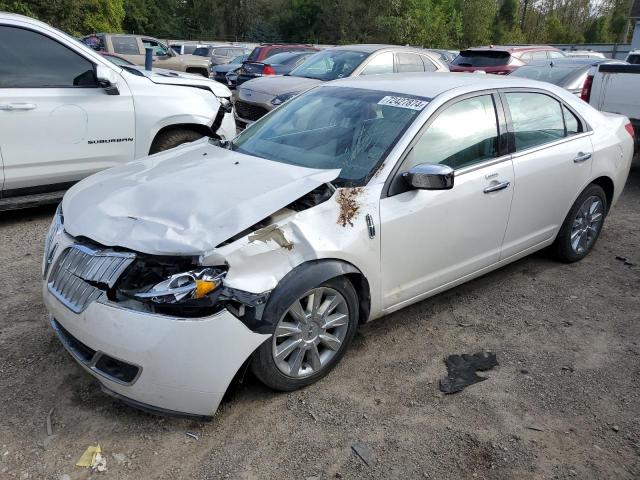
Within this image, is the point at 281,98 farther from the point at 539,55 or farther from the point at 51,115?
the point at 539,55

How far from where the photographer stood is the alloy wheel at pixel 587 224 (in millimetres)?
4805

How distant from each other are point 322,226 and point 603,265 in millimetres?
3200

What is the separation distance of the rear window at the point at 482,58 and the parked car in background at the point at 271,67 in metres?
4.51

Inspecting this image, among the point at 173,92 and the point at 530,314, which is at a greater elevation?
the point at 173,92

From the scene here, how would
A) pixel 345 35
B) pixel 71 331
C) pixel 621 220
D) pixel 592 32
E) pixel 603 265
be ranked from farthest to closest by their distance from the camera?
pixel 592 32, pixel 345 35, pixel 621 220, pixel 603 265, pixel 71 331

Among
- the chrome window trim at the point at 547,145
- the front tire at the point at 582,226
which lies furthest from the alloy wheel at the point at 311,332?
the front tire at the point at 582,226

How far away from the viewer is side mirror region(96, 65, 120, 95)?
5348 mm

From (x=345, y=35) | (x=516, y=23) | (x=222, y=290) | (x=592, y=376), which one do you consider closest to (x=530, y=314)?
(x=592, y=376)

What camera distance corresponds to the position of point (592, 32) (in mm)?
51156

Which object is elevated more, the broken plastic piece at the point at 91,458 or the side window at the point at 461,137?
the side window at the point at 461,137

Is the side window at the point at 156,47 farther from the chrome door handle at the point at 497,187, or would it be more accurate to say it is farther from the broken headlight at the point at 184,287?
the broken headlight at the point at 184,287

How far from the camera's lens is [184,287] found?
258cm

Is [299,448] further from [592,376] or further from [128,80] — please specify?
[128,80]

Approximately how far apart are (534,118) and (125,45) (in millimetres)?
17374
